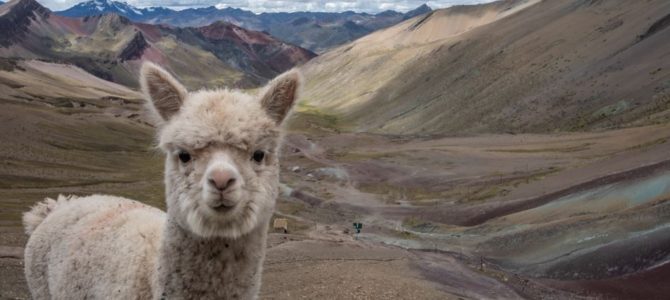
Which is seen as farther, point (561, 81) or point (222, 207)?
point (561, 81)

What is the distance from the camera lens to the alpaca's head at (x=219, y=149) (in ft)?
20.1

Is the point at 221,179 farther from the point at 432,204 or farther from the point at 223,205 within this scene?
the point at 432,204

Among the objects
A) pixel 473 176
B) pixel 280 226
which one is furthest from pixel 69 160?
pixel 473 176

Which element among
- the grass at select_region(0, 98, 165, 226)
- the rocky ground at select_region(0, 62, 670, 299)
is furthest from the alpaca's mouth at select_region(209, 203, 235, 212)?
the grass at select_region(0, 98, 165, 226)

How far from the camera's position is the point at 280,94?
7.12 meters

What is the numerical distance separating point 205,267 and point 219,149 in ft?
4.82

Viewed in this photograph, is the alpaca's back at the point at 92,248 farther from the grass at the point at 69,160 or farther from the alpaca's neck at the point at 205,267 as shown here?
the grass at the point at 69,160

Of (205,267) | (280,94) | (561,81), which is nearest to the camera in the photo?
(205,267)

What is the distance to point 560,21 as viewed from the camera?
7244 inches

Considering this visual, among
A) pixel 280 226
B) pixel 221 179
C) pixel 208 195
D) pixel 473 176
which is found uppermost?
pixel 221 179

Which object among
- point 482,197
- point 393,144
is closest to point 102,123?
point 393,144

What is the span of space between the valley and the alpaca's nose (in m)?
1.72

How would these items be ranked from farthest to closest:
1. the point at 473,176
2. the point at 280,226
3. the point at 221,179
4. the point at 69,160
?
1. the point at 69,160
2. the point at 473,176
3. the point at 280,226
4. the point at 221,179

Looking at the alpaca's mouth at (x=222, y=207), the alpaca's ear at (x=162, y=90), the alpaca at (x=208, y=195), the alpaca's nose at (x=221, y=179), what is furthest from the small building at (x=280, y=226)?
the alpaca's nose at (x=221, y=179)
